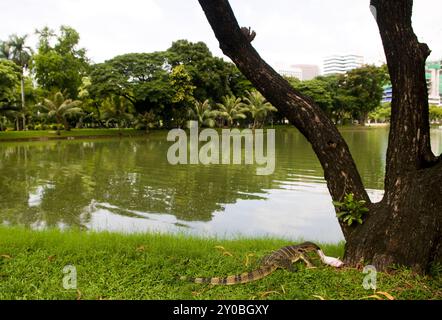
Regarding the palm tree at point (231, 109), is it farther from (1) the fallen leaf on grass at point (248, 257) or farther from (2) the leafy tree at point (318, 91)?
(1) the fallen leaf on grass at point (248, 257)

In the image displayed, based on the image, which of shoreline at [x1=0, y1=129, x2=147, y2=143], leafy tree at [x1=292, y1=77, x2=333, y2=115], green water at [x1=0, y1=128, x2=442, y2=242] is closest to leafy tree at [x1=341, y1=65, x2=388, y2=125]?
leafy tree at [x1=292, y1=77, x2=333, y2=115]

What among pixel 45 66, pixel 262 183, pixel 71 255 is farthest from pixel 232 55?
pixel 45 66

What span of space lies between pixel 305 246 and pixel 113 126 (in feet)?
124

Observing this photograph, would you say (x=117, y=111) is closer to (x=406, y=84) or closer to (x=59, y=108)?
(x=59, y=108)

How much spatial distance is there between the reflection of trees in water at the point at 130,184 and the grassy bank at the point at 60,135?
11602 mm

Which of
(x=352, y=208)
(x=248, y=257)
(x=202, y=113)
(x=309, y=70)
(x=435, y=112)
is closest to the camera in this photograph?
(x=352, y=208)

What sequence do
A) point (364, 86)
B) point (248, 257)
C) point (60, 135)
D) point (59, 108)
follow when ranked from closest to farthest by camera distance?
point (248, 257)
point (60, 135)
point (59, 108)
point (364, 86)

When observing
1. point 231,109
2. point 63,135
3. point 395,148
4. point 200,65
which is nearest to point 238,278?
point 395,148

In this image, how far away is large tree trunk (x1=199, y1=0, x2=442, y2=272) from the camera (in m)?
3.19

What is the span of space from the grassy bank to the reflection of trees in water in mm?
11602

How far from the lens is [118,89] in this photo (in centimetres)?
3200

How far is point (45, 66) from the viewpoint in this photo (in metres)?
35.4

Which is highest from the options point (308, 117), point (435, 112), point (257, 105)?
point (435, 112)

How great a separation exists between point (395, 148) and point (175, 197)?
20.5 ft
